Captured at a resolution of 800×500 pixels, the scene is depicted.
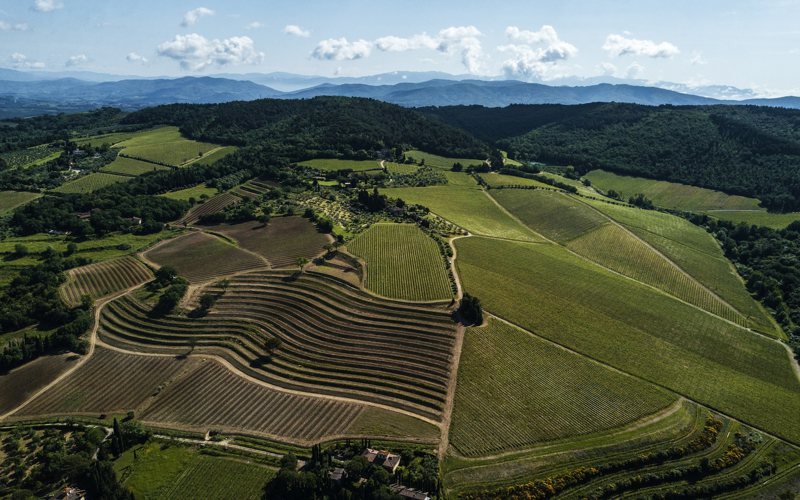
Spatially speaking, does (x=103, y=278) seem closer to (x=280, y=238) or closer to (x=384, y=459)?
(x=280, y=238)

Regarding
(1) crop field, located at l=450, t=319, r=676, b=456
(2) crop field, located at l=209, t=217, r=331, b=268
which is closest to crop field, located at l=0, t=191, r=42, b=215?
(2) crop field, located at l=209, t=217, r=331, b=268

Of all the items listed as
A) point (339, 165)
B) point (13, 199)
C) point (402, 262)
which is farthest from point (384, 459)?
point (13, 199)

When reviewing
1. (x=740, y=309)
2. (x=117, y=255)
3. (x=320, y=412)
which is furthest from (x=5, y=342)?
(x=740, y=309)

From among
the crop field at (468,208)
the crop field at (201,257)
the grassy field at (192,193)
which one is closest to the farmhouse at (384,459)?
the crop field at (201,257)

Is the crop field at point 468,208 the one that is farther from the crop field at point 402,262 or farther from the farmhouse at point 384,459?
the farmhouse at point 384,459

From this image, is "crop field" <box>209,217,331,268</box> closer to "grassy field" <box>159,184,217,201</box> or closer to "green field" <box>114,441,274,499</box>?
"grassy field" <box>159,184,217,201</box>
